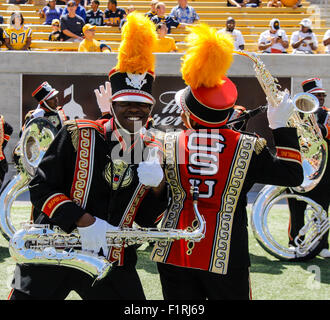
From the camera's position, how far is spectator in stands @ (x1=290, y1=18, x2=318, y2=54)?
1293 cm

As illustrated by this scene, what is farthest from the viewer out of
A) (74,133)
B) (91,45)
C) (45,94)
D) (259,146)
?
(91,45)

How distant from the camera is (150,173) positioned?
3146mm

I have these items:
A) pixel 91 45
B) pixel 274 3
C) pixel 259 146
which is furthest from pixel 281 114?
pixel 274 3

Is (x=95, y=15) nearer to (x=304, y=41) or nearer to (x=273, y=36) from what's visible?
(x=273, y=36)

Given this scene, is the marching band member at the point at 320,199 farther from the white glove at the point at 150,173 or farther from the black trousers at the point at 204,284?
the white glove at the point at 150,173

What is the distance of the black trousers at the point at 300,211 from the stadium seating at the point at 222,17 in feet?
22.6

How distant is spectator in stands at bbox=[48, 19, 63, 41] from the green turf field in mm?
6771

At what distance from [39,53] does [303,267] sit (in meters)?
7.03

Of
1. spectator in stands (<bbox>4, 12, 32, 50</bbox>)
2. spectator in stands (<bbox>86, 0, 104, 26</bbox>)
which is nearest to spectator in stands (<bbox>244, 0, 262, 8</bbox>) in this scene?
spectator in stands (<bbox>86, 0, 104, 26</bbox>)

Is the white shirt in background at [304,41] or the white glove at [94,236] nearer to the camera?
the white glove at [94,236]

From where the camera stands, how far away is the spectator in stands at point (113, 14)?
45.6 feet

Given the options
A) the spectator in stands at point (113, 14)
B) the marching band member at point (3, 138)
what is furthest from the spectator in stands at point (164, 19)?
the marching band member at point (3, 138)

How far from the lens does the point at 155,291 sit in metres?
5.54

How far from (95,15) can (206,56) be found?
11.3 meters
